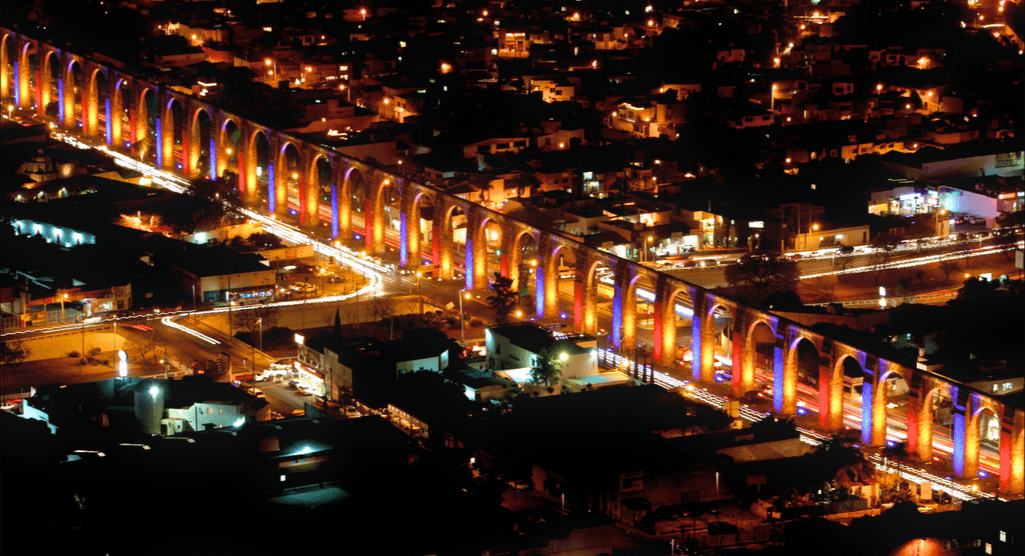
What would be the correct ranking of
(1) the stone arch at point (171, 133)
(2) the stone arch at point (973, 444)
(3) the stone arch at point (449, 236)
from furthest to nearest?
(1) the stone arch at point (171, 133)
(3) the stone arch at point (449, 236)
(2) the stone arch at point (973, 444)

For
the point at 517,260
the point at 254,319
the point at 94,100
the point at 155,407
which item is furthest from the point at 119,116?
the point at 155,407

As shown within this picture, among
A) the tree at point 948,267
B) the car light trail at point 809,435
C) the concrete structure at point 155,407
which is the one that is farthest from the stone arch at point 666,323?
the tree at point 948,267

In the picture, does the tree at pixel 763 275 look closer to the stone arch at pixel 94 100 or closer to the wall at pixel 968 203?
the wall at pixel 968 203

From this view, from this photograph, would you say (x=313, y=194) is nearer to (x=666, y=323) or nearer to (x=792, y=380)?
(x=666, y=323)

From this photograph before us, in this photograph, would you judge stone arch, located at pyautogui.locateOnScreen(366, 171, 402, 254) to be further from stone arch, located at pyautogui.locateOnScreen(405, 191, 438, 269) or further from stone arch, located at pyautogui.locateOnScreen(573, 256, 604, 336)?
stone arch, located at pyautogui.locateOnScreen(573, 256, 604, 336)

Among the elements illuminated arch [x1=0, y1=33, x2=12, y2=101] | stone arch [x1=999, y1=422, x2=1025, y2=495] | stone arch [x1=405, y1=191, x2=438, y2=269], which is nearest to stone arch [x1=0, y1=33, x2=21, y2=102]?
illuminated arch [x1=0, y1=33, x2=12, y2=101]

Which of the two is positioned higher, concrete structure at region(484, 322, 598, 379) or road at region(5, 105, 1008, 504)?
concrete structure at region(484, 322, 598, 379)

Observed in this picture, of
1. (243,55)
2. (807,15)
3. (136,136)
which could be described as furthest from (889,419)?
(807,15)
